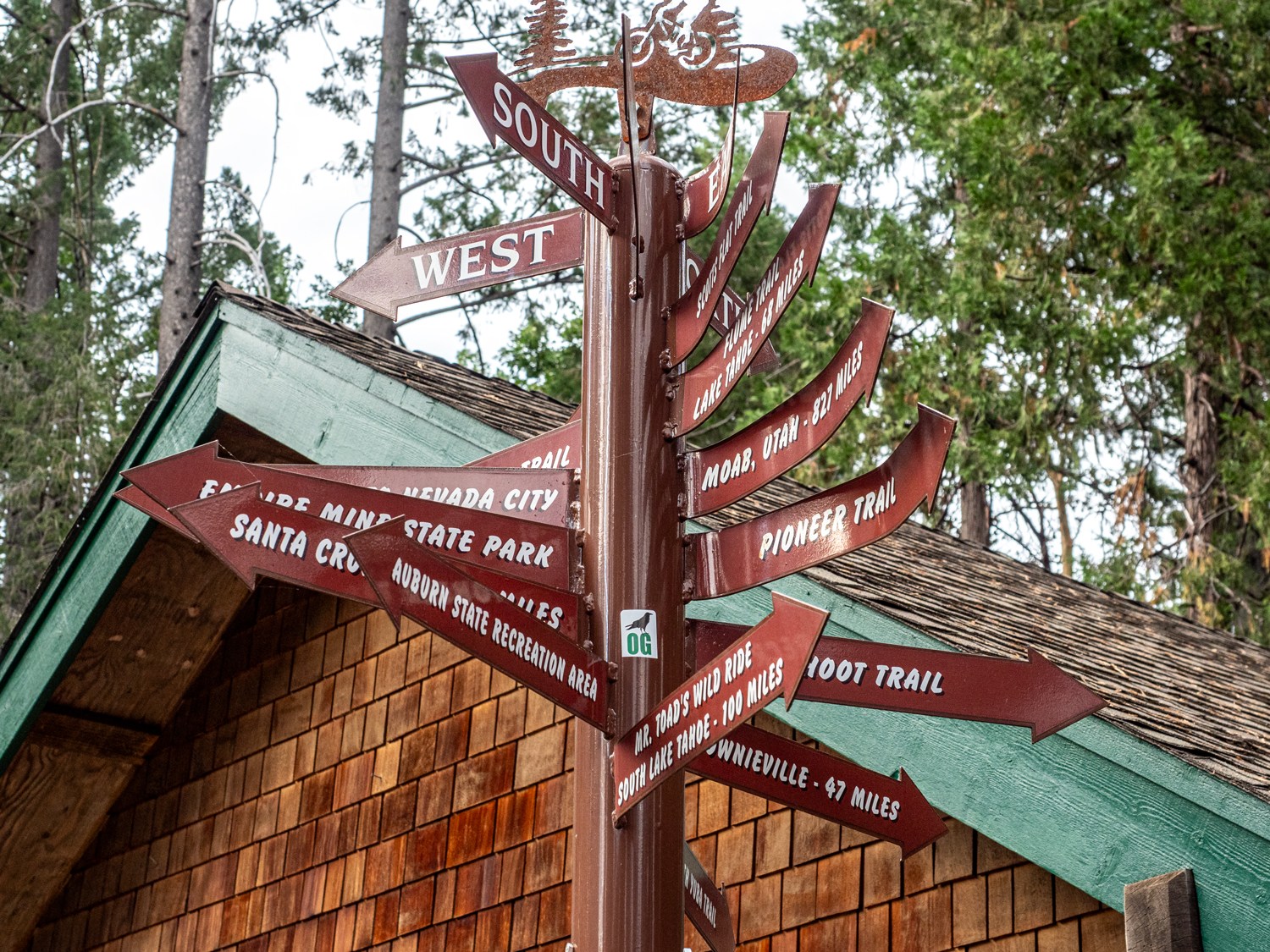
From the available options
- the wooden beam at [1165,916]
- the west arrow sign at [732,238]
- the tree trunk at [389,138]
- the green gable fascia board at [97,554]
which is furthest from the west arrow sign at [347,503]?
the tree trunk at [389,138]

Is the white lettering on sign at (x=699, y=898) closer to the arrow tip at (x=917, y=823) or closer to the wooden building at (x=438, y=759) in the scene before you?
the arrow tip at (x=917, y=823)

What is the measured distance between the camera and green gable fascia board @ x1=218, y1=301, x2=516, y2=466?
5.43m

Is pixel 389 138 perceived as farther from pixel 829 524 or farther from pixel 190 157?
pixel 829 524

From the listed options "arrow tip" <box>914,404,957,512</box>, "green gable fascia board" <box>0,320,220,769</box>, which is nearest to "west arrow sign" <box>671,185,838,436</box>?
"arrow tip" <box>914,404,957,512</box>

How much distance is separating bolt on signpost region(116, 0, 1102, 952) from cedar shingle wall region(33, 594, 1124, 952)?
0.89 meters

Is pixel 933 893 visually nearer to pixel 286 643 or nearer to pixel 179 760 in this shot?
pixel 286 643

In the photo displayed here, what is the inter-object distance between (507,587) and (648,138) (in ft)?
3.78

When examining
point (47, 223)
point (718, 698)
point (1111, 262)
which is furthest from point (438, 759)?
point (47, 223)

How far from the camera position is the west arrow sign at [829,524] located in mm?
3064

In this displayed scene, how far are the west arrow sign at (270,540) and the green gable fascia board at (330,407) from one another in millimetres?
1859

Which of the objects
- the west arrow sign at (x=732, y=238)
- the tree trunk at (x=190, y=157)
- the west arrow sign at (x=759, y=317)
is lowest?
the west arrow sign at (x=759, y=317)

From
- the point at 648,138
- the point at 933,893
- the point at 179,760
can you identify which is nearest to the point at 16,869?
the point at 179,760

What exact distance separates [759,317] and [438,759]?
3.27 metres

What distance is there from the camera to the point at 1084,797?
3.79m
